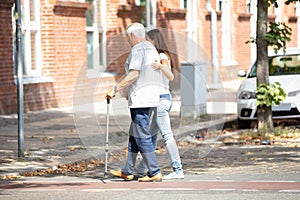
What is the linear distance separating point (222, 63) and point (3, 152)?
2172 cm

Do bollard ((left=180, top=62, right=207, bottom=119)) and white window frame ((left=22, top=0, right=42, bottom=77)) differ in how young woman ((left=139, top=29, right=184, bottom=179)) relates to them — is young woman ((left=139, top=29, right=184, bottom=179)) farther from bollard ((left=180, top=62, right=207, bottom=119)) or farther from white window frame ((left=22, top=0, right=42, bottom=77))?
white window frame ((left=22, top=0, right=42, bottom=77))

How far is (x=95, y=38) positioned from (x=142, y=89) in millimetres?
14089

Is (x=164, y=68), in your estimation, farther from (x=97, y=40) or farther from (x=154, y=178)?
(x=97, y=40)

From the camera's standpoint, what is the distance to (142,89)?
11.0 metres

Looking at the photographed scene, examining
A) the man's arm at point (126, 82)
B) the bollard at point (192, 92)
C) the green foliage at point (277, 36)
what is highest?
the green foliage at point (277, 36)

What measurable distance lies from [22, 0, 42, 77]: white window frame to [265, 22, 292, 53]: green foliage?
6433 mm

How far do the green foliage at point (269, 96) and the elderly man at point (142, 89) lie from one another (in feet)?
19.9

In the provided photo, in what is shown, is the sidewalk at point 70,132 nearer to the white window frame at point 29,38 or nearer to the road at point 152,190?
the white window frame at point 29,38

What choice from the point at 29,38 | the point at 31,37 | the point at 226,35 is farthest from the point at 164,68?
the point at 226,35

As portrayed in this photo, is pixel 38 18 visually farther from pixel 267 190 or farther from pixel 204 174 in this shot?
pixel 267 190

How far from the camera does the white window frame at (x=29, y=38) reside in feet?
69.9

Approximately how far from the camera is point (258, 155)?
46.2ft

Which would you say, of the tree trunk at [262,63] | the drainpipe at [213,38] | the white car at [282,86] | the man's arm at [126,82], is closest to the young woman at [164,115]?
the man's arm at [126,82]

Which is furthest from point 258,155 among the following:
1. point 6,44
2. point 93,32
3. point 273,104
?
point 93,32
